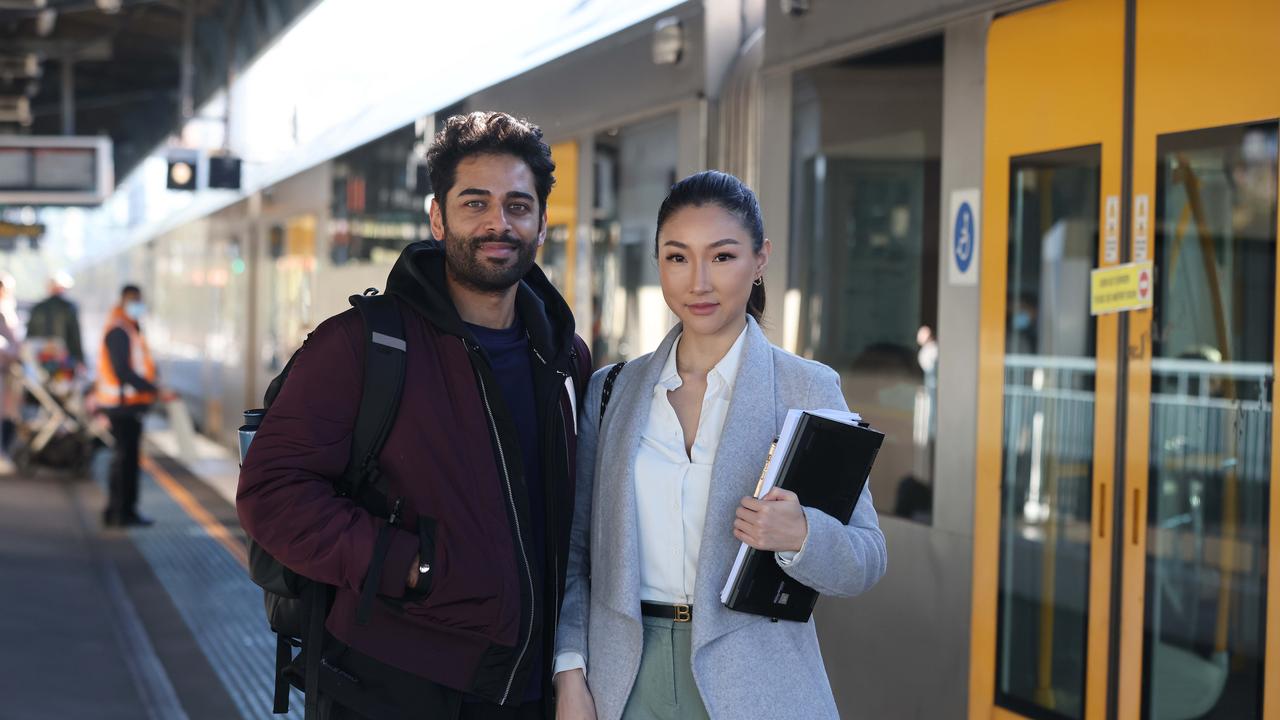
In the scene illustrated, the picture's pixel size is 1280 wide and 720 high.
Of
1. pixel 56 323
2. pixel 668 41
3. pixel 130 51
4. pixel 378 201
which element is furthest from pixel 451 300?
pixel 130 51

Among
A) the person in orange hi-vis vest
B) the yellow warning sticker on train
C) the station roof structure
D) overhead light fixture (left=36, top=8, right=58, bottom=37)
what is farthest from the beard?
overhead light fixture (left=36, top=8, right=58, bottom=37)

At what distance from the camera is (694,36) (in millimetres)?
5082

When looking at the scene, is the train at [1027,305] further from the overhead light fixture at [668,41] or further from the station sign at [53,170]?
the station sign at [53,170]

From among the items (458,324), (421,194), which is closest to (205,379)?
(421,194)

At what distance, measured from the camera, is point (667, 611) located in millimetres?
2348

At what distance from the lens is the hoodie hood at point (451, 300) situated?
2.49m

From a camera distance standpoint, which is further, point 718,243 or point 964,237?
Answer: point 964,237

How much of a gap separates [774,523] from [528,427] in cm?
54

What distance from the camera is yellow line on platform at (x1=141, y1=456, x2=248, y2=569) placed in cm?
941

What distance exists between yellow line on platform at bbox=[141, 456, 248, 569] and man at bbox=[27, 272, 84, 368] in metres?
1.37

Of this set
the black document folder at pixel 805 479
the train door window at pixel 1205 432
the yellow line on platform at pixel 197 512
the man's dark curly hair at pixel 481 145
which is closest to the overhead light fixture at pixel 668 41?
the train door window at pixel 1205 432

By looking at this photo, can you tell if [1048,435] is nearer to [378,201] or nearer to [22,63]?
[378,201]

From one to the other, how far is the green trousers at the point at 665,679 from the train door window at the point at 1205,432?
1475 mm

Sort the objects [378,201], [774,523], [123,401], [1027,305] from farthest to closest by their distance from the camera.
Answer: [123,401], [378,201], [1027,305], [774,523]
